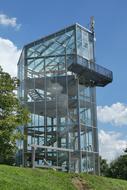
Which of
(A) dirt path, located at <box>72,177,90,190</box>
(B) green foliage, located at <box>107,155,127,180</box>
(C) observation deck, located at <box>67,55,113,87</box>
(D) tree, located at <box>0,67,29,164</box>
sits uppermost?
(C) observation deck, located at <box>67,55,113,87</box>

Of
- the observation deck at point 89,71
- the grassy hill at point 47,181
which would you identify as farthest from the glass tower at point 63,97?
the grassy hill at point 47,181

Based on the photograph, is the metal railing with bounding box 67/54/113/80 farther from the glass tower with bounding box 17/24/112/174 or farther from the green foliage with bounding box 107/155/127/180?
the green foliage with bounding box 107/155/127/180

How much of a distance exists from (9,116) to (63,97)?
16401 mm

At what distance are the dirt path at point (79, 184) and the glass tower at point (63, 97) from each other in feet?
58.2

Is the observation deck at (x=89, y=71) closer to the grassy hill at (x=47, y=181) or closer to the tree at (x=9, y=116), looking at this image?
the tree at (x=9, y=116)

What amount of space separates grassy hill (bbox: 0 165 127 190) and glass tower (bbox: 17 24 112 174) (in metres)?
17.0

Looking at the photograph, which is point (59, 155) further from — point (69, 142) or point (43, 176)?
point (43, 176)

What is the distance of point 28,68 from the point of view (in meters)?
43.8

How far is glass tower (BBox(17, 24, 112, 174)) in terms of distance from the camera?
39625 millimetres

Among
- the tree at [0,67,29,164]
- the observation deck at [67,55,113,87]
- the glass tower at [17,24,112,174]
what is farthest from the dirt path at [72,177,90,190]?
the observation deck at [67,55,113,87]

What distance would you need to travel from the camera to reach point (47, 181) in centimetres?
1864

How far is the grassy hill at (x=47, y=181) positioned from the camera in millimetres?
16859

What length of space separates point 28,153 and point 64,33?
1196 centimetres

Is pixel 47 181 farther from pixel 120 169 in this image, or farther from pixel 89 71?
pixel 120 169
